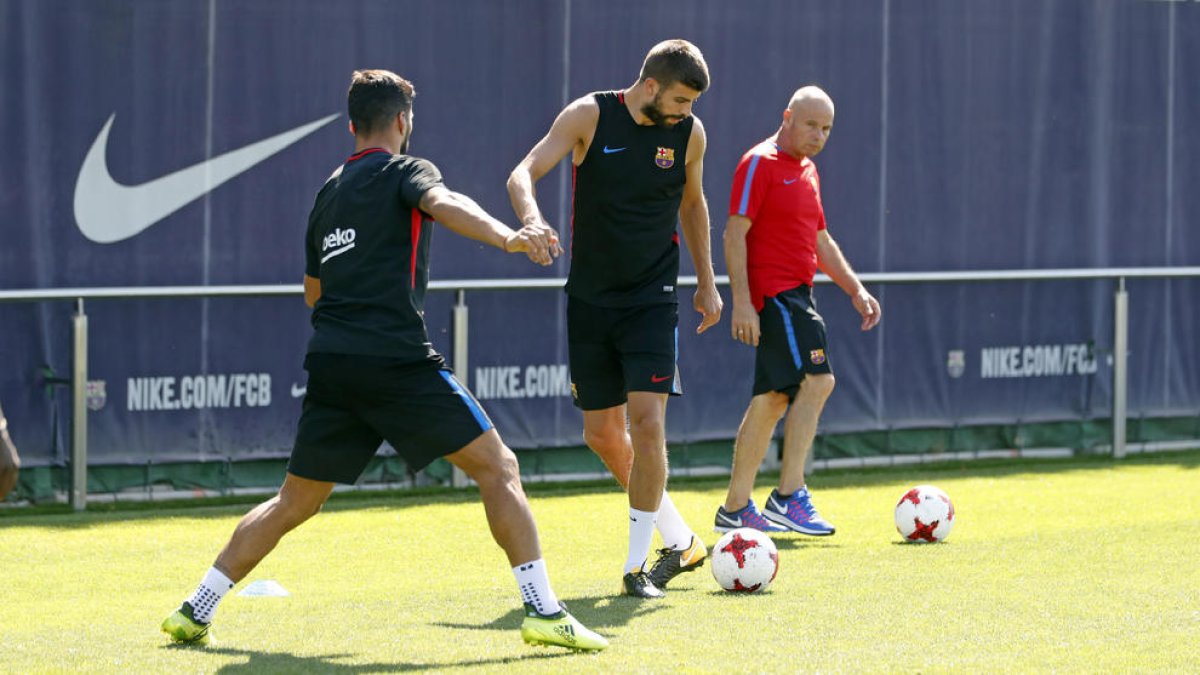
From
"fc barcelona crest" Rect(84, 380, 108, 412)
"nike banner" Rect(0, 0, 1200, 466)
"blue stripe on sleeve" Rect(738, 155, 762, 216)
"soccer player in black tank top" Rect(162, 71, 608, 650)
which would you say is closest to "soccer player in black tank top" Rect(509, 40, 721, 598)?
"soccer player in black tank top" Rect(162, 71, 608, 650)

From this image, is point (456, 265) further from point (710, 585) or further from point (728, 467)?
point (710, 585)

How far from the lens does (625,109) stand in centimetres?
797

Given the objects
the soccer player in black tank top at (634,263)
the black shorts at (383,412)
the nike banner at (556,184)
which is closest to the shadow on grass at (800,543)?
the soccer player in black tank top at (634,263)

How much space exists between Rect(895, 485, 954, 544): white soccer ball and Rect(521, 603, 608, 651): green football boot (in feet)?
11.3

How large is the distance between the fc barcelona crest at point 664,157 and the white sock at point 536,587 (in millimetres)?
2132

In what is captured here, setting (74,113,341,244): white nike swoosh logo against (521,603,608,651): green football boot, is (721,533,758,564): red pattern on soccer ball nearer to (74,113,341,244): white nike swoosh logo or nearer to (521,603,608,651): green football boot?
(521,603,608,651): green football boot

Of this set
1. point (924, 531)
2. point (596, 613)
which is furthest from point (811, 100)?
point (596, 613)

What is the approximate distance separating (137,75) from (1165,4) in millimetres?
7638

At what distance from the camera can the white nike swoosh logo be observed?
1136 centimetres

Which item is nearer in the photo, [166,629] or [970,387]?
[166,629]

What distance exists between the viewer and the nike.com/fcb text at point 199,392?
11414 mm

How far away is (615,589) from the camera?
324 inches

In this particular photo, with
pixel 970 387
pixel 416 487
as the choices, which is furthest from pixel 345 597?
pixel 970 387

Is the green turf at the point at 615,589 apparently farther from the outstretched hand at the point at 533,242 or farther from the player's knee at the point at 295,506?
the outstretched hand at the point at 533,242
